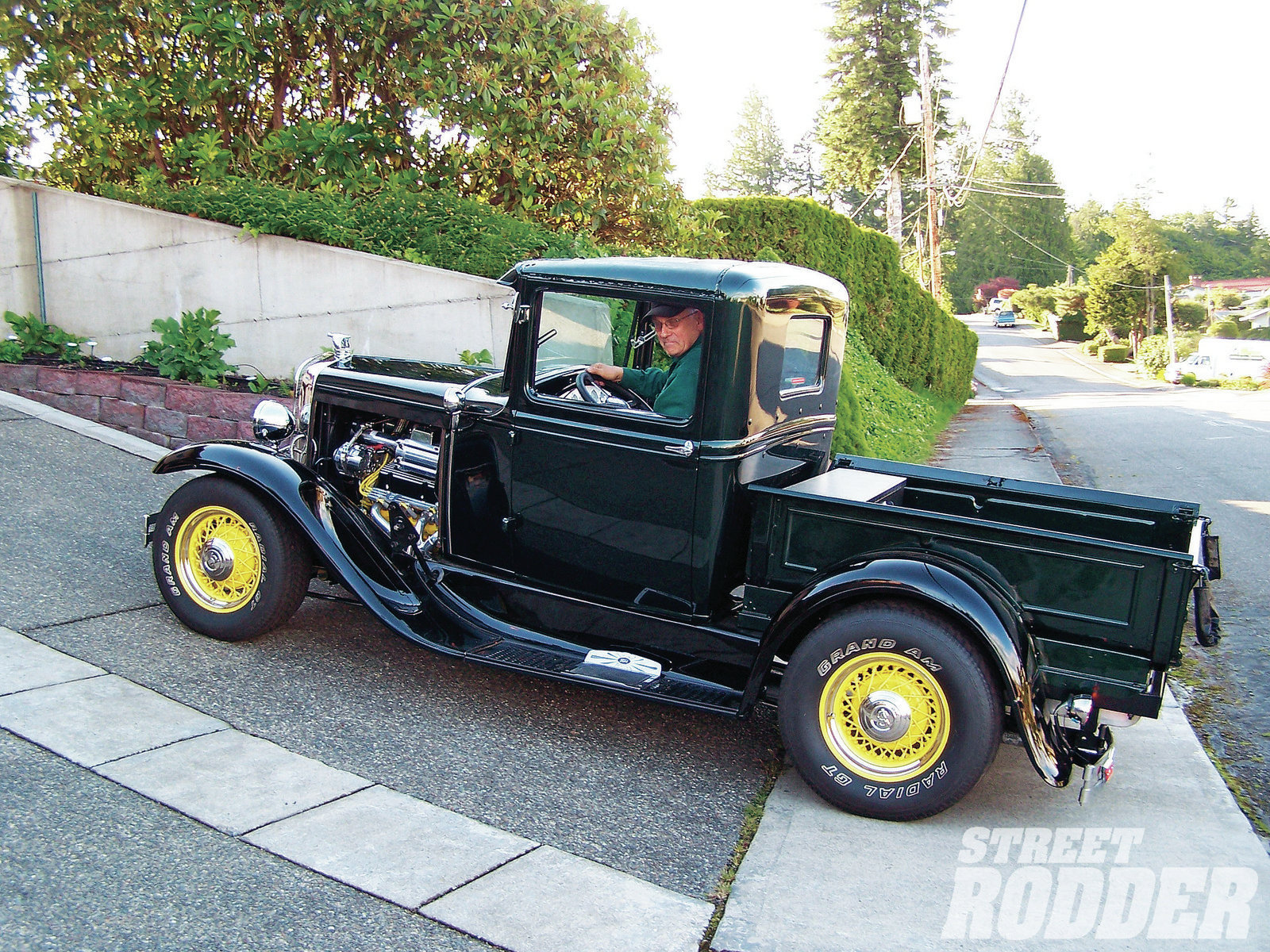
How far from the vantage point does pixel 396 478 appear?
472cm

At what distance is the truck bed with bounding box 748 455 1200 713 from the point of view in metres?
3.26

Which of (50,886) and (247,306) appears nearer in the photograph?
(50,886)

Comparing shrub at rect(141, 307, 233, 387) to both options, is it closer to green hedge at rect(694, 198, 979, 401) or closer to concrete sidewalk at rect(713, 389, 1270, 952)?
green hedge at rect(694, 198, 979, 401)

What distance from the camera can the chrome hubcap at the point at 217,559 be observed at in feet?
14.5

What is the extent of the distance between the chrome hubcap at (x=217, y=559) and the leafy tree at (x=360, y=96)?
16.2 feet

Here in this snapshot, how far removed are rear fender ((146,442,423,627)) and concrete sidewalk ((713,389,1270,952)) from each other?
1.83 m

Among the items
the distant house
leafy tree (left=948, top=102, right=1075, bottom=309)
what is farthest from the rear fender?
the distant house

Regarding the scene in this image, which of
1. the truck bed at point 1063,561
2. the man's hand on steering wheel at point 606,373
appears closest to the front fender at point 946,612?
the truck bed at point 1063,561

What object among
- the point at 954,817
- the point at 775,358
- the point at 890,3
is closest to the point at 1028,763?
the point at 954,817

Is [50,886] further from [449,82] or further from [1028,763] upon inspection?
[449,82]

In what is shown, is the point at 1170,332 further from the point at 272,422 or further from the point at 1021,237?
the point at 272,422

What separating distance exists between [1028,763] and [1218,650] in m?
2.35

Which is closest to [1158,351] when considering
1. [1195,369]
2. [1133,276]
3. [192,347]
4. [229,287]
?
[1195,369]

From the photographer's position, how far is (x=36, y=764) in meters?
3.27
